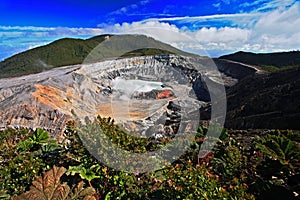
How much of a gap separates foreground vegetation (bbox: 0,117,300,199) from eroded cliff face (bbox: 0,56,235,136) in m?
0.93

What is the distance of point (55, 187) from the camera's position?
374 centimetres

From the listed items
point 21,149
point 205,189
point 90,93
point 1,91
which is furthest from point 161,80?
point 205,189

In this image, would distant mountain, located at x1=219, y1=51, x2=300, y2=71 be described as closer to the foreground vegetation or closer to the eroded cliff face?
the eroded cliff face

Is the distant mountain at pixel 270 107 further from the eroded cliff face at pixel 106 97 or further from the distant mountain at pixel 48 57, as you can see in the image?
the distant mountain at pixel 48 57

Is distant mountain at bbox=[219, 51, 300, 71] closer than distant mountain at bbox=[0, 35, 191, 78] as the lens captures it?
Yes

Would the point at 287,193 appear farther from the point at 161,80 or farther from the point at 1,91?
the point at 161,80

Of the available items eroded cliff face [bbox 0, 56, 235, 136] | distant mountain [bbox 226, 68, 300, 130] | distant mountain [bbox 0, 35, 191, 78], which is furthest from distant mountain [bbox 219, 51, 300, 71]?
distant mountain [bbox 0, 35, 191, 78]

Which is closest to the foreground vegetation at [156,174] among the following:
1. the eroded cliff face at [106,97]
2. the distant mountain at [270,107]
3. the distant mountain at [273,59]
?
the eroded cliff face at [106,97]

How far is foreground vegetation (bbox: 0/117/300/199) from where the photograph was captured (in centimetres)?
343

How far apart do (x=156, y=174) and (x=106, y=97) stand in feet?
96.2

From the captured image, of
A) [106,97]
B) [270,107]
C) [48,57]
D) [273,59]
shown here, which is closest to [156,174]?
[270,107]

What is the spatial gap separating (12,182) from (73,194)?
4.91ft

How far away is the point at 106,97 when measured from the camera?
33.6m

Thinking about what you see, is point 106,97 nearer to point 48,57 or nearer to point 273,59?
point 273,59
